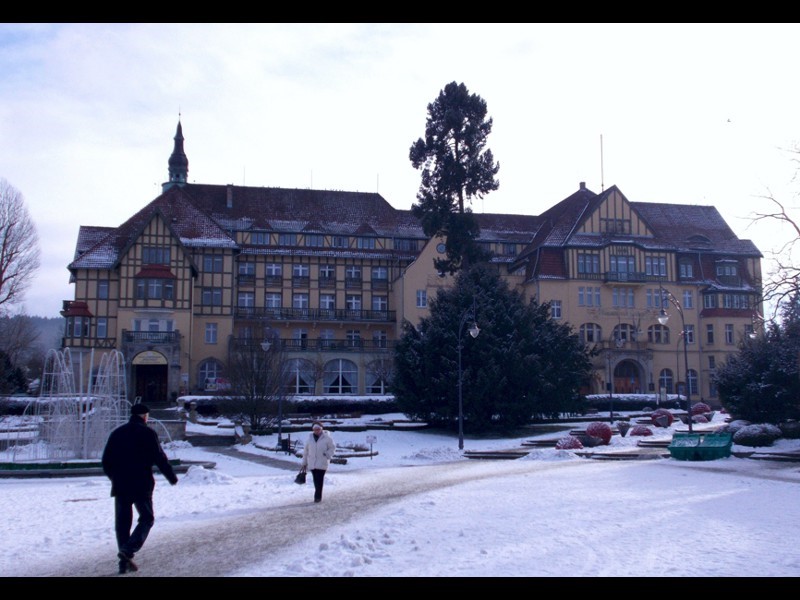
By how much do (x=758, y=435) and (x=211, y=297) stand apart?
42987mm

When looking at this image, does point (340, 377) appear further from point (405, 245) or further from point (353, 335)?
point (405, 245)

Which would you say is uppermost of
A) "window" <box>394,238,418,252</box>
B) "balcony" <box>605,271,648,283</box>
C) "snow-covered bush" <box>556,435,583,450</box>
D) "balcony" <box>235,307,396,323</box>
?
"window" <box>394,238,418,252</box>

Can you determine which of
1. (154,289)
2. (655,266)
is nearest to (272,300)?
(154,289)

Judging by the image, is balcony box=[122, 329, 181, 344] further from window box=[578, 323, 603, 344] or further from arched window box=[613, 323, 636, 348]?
arched window box=[613, 323, 636, 348]

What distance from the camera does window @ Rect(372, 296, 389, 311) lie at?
68.4 meters

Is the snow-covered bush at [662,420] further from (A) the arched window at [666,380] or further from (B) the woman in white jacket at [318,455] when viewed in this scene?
(B) the woman in white jacket at [318,455]

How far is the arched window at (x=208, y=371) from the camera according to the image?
6131 centimetres

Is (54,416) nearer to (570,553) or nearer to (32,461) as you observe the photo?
(32,461)

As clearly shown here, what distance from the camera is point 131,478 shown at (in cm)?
1009

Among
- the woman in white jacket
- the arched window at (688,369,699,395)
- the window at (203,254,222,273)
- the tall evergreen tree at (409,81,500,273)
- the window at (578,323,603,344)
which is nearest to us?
the woman in white jacket

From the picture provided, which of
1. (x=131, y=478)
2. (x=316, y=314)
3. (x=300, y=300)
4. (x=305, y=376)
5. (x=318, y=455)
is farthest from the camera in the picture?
(x=300, y=300)

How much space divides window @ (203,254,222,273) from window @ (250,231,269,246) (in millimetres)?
→ 5058

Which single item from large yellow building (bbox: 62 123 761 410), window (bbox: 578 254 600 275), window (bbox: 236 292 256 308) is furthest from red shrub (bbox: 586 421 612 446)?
window (bbox: 236 292 256 308)
